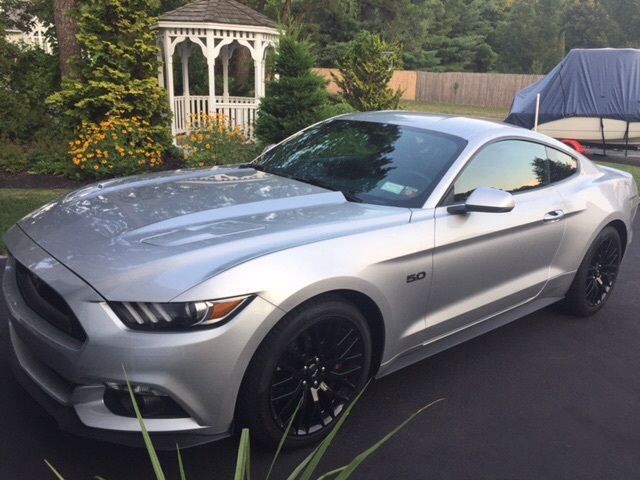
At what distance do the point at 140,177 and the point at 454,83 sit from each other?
→ 1656 inches

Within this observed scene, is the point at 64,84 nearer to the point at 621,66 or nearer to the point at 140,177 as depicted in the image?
the point at 140,177

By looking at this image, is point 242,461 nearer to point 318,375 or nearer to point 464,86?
point 318,375

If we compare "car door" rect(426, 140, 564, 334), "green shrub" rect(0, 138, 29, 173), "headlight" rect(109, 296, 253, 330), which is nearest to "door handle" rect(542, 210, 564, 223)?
"car door" rect(426, 140, 564, 334)

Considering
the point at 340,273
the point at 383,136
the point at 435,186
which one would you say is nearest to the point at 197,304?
the point at 340,273

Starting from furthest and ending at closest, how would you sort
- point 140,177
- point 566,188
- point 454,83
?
point 454,83
point 566,188
point 140,177

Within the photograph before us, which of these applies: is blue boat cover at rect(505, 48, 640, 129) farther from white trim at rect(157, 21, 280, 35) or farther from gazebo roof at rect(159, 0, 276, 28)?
gazebo roof at rect(159, 0, 276, 28)

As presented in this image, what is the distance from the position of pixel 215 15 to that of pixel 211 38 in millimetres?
477

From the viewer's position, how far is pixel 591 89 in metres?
15.2

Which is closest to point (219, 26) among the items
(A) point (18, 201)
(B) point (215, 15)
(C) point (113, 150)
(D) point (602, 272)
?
(B) point (215, 15)

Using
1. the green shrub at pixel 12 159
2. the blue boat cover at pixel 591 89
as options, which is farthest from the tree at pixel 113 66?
the blue boat cover at pixel 591 89

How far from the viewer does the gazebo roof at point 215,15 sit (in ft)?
38.7

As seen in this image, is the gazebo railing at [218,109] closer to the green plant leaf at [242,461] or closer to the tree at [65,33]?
the tree at [65,33]

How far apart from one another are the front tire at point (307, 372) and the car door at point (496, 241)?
0.59 m

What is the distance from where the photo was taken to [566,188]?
14.7 feet
